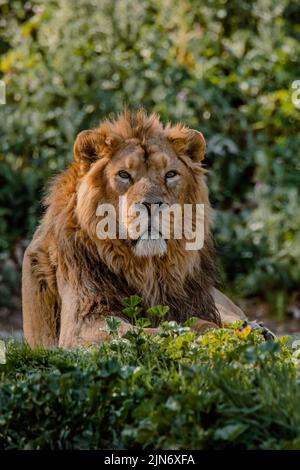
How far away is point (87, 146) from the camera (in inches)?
257

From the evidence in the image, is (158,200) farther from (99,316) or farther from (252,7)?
(252,7)

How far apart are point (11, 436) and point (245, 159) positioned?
827 centimetres

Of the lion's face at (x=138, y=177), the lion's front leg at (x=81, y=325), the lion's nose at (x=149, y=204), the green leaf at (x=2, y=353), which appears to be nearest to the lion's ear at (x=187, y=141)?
the lion's face at (x=138, y=177)

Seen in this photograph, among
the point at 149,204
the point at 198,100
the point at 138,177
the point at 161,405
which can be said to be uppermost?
the point at 198,100

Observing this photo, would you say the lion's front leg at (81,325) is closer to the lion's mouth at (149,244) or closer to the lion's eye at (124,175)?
the lion's mouth at (149,244)

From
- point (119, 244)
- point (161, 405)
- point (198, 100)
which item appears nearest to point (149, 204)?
point (119, 244)

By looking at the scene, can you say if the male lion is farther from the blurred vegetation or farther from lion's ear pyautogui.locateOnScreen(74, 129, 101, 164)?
the blurred vegetation

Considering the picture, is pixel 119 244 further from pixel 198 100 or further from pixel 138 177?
pixel 198 100

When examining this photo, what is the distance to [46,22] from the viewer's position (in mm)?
13828

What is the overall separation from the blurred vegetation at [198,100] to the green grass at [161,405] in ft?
22.8

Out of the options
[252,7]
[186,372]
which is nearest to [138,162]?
[186,372]

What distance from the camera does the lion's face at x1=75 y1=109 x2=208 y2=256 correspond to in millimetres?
6090

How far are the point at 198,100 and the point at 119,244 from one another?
6.49 metres

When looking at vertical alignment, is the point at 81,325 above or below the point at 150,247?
below
